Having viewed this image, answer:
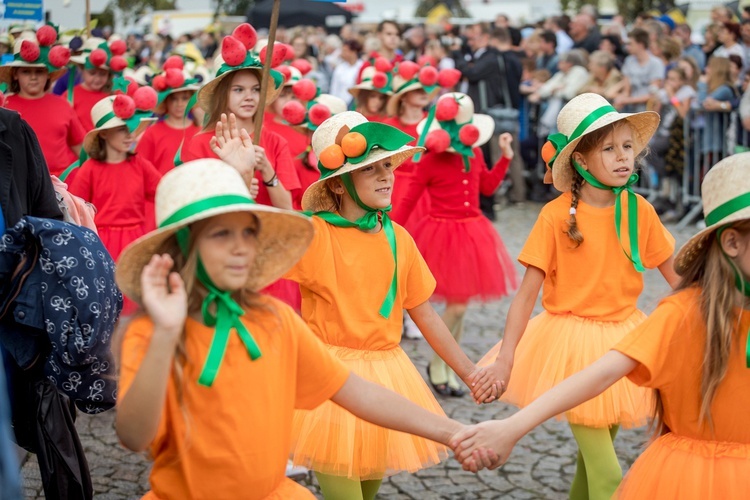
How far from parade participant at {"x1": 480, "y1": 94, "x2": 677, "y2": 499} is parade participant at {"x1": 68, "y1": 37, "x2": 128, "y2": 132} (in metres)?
6.69

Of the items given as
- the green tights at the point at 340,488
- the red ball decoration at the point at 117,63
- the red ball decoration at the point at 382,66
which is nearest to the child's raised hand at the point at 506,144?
the red ball decoration at the point at 382,66

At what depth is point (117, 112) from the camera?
741 centimetres

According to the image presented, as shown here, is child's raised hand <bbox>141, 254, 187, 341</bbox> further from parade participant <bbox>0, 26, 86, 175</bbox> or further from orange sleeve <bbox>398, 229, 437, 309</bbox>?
parade participant <bbox>0, 26, 86, 175</bbox>

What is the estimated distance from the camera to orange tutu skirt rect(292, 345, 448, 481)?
4238 millimetres

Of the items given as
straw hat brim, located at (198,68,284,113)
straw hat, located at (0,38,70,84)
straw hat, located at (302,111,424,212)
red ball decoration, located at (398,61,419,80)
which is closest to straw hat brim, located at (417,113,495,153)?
red ball decoration, located at (398,61,419,80)

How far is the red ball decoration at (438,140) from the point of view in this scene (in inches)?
296

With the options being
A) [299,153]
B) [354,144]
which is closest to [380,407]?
[354,144]

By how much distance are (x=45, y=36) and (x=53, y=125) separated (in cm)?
110

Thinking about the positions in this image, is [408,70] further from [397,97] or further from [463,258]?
[463,258]

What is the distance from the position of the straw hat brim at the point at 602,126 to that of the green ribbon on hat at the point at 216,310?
2.40m

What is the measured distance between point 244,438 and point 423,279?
180 centimetres

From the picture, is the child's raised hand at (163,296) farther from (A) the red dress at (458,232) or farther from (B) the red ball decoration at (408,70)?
(B) the red ball decoration at (408,70)

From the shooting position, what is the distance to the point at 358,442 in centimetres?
427

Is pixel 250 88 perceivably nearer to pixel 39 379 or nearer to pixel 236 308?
pixel 39 379
